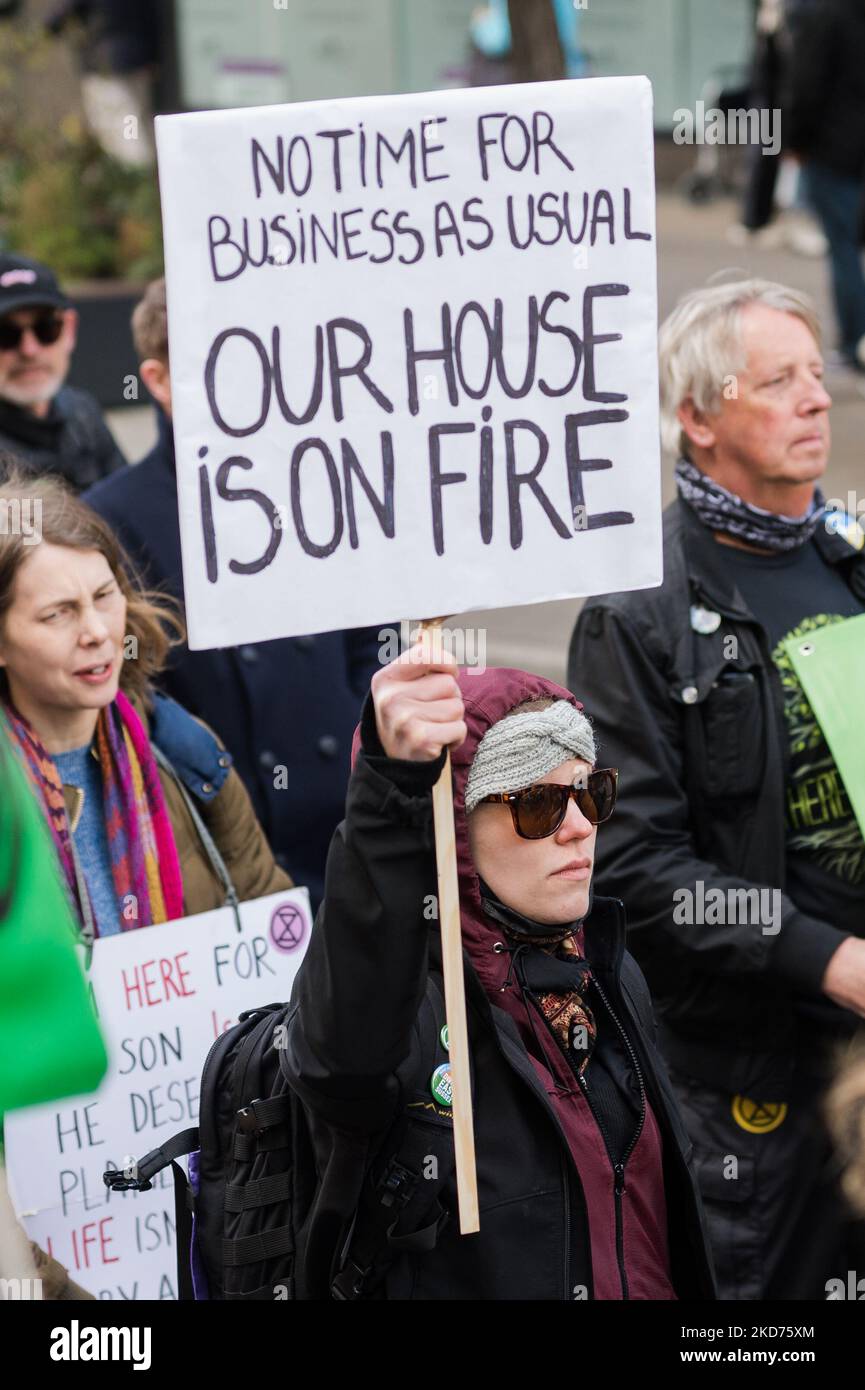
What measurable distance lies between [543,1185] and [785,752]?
1.30 m

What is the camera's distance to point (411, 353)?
8.21ft

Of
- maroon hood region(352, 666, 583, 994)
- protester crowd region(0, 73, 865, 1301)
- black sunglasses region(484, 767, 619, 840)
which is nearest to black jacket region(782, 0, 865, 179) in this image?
protester crowd region(0, 73, 865, 1301)

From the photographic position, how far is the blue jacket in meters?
4.14

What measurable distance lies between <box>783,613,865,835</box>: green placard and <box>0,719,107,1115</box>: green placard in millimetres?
1893

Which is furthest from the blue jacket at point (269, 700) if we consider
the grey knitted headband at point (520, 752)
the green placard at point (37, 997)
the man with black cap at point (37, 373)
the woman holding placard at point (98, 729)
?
the green placard at point (37, 997)

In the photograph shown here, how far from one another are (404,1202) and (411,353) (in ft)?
3.47

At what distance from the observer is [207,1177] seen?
265 centimetres

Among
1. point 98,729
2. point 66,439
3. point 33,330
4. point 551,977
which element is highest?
point 33,330

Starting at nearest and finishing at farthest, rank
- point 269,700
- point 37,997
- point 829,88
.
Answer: point 37,997 < point 269,700 < point 829,88

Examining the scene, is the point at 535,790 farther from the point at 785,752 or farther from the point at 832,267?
the point at 832,267

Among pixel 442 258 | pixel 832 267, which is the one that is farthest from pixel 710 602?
pixel 832 267
